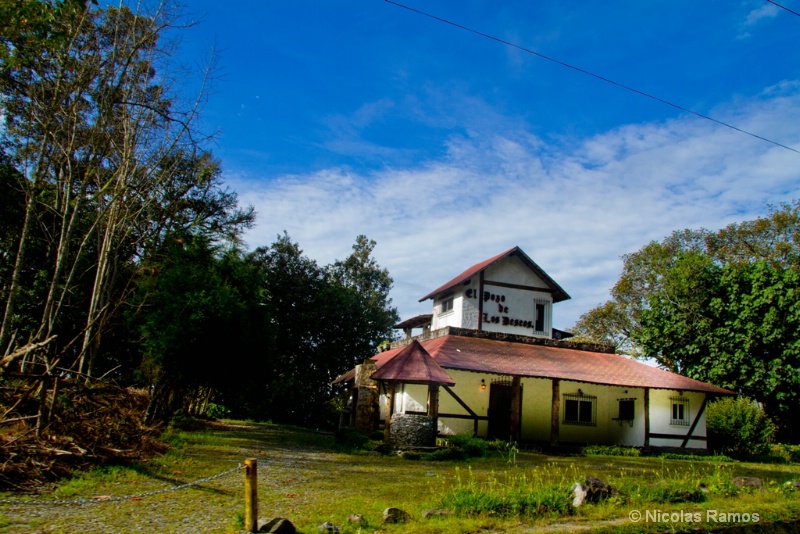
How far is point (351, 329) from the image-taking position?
112 feet

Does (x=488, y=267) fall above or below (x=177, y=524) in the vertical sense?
above

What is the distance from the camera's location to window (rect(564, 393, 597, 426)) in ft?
67.6

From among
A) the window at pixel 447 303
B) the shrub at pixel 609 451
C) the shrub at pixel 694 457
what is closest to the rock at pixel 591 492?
the shrub at pixel 609 451

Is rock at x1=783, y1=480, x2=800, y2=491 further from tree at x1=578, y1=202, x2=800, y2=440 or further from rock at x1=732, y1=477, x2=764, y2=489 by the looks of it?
tree at x1=578, y1=202, x2=800, y2=440

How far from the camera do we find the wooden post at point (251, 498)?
17.5 feet

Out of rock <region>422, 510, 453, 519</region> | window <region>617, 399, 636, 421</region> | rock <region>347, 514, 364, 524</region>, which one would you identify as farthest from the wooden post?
window <region>617, 399, 636, 421</region>

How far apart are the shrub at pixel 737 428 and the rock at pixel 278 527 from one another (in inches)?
762

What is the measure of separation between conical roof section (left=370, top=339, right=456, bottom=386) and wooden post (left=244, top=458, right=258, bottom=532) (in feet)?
30.8

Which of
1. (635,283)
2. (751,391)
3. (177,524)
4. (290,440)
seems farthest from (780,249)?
(177,524)

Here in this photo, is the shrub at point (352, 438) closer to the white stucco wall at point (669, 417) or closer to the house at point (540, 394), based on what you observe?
the house at point (540, 394)

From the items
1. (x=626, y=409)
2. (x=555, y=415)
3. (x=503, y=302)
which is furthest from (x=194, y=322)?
(x=626, y=409)

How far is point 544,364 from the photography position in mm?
18922

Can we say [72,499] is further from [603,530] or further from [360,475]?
[603,530]

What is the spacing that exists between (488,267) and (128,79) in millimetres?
15400
